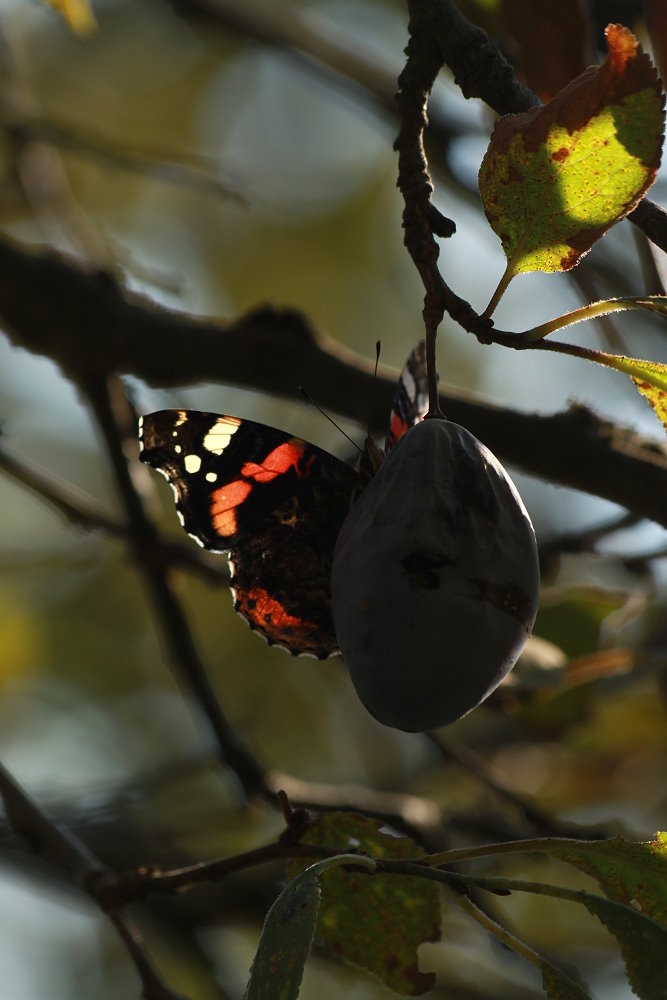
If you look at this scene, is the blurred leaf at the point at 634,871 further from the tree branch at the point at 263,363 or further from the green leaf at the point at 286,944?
the tree branch at the point at 263,363

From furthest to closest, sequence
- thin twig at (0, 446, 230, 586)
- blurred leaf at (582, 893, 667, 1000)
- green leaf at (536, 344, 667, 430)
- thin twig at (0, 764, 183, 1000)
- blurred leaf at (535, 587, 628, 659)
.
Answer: blurred leaf at (535, 587, 628, 659)
thin twig at (0, 446, 230, 586)
thin twig at (0, 764, 183, 1000)
green leaf at (536, 344, 667, 430)
blurred leaf at (582, 893, 667, 1000)

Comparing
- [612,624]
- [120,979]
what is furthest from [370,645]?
[120,979]

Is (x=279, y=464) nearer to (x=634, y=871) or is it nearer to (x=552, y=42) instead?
(x=634, y=871)

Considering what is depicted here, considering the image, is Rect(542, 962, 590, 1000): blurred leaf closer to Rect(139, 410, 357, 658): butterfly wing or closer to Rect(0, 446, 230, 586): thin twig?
Rect(139, 410, 357, 658): butterfly wing

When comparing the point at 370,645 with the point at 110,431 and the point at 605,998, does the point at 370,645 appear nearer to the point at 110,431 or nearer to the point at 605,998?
the point at 110,431

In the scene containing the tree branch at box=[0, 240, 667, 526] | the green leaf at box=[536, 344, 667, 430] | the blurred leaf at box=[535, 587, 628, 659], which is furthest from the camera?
the blurred leaf at box=[535, 587, 628, 659]

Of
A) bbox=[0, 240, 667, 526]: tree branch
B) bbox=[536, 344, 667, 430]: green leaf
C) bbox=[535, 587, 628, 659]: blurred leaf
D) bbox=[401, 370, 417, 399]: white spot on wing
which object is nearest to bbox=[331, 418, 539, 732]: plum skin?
bbox=[536, 344, 667, 430]: green leaf
